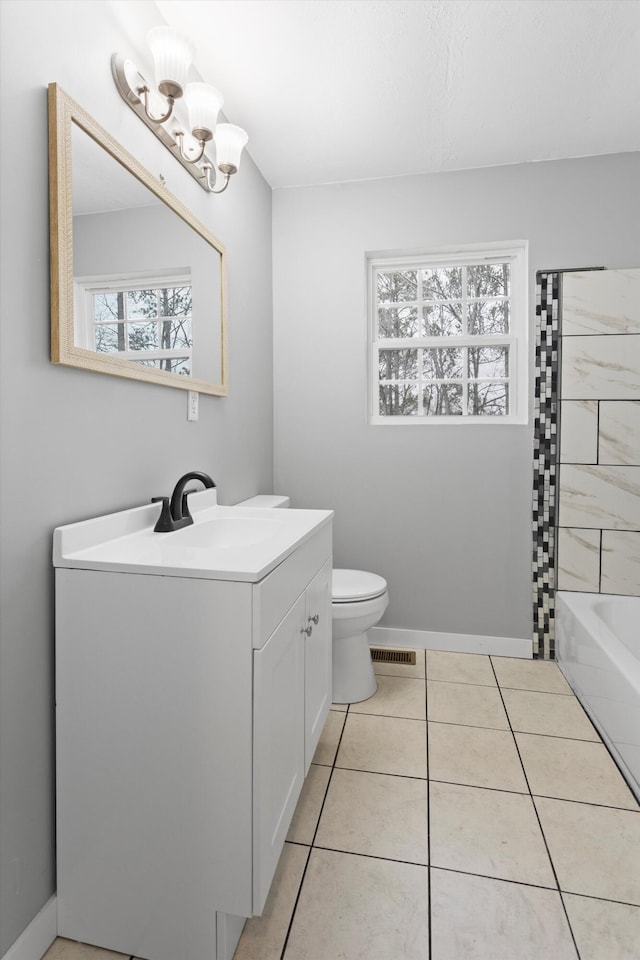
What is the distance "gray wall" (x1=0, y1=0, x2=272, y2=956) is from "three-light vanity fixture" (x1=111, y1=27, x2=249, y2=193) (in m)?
0.04

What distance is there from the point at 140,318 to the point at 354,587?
53.6 inches

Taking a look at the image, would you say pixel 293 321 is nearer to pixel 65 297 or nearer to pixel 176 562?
pixel 65 297

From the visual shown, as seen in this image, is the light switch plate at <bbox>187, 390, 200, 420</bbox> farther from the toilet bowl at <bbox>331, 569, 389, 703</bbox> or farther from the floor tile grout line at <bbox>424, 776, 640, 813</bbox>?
the floor tile grout line at <bbox>424, 776, 640, 813</bbox>

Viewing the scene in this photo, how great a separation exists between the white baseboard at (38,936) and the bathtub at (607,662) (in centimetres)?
167

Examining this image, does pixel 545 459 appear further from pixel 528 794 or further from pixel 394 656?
pixel 528 794

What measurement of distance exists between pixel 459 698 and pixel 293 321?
2.04 meters

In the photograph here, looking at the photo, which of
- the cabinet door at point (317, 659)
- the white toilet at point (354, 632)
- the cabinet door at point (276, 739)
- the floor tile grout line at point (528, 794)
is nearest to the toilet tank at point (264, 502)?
the white toilet at point (354, 632)

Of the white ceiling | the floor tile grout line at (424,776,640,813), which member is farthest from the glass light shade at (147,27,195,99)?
the floor tile grout line at (424,776,640,813)

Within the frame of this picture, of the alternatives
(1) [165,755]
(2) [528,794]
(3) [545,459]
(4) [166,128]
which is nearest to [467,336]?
(3) [545,459]

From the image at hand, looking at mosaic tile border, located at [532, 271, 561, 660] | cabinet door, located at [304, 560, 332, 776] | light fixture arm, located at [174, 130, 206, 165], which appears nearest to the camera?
cabinet door, located at [304, 560, 332, 776]

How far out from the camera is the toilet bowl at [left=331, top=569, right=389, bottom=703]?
83.4 inches

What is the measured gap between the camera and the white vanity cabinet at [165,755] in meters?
1.04

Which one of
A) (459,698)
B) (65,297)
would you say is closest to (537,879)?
(459,698)

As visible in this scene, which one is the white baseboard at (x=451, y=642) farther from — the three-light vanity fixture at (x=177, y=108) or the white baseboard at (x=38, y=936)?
the three-light vanity fixture at (x=177, y=108)
